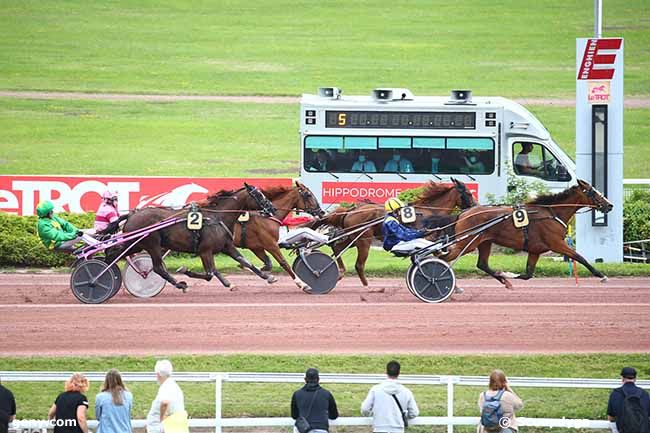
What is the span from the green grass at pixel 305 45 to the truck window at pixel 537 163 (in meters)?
15.3

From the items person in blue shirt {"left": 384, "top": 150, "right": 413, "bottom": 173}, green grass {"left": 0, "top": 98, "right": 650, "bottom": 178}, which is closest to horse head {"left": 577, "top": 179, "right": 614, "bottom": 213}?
person in blue shirt {"left": 384, "top": 150, "right": 413, "bottom": 173}

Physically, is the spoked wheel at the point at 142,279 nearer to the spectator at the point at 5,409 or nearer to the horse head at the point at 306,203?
the horse head at the point at 306,203

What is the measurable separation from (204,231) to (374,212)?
235 centimetres

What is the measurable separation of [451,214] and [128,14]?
32.5 m

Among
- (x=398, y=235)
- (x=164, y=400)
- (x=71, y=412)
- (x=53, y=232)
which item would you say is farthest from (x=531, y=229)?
(x=71, y=412)

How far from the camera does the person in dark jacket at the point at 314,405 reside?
10125 mm

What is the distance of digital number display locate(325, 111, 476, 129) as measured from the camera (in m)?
24.0

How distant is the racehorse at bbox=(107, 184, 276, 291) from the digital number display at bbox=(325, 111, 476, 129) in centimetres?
628

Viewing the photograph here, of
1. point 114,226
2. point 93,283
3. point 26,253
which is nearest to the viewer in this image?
point 93,283

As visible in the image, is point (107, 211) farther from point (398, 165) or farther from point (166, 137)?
point (166, 137)

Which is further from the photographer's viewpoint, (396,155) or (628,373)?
(396,155)

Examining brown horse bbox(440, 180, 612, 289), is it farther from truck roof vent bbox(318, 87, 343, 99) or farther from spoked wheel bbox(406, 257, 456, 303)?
truck roof vent bbox(318, 87, 343, 99)

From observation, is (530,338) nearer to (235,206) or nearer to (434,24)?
(235,206)

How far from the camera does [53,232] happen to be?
16938 millimetres
